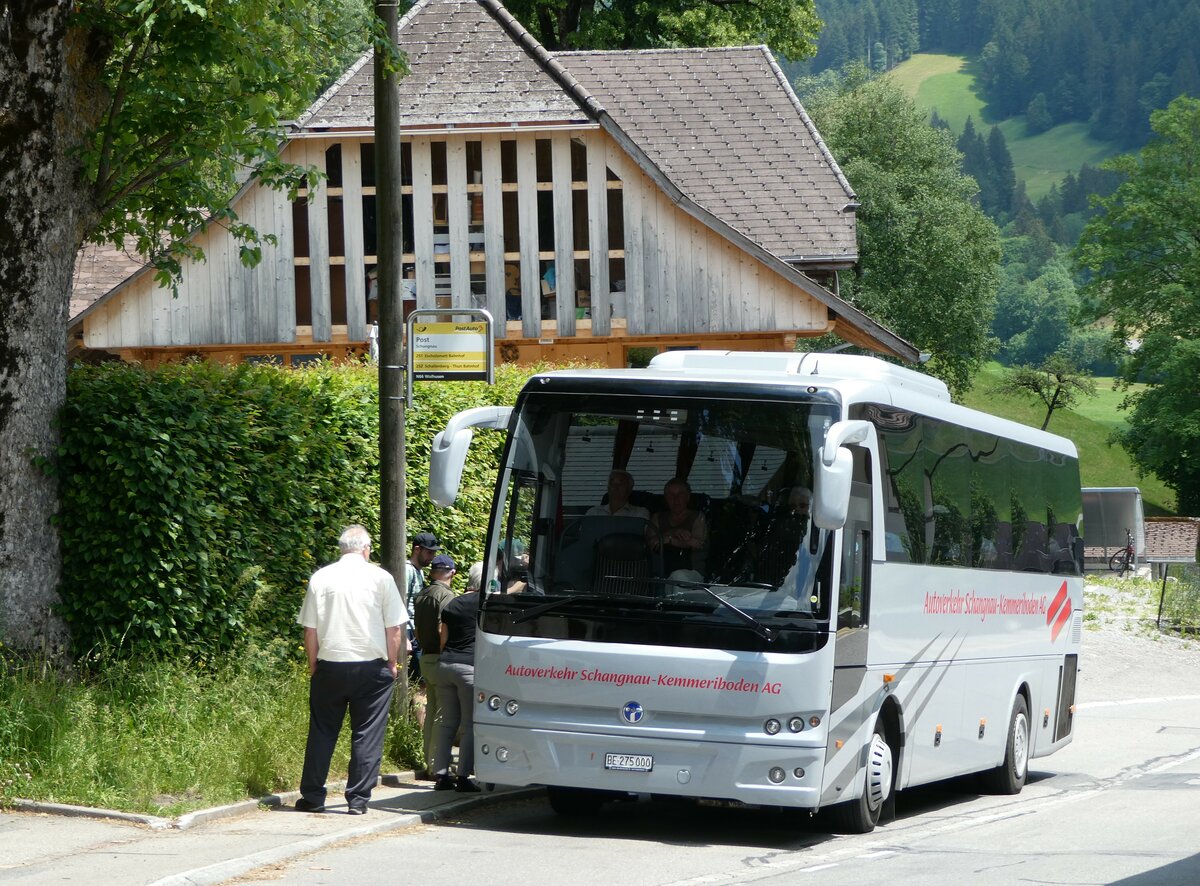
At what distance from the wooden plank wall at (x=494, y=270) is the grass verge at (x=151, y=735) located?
1423 cm

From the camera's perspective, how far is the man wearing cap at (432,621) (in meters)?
13.1

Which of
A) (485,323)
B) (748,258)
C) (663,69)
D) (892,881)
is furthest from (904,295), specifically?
(892,881)

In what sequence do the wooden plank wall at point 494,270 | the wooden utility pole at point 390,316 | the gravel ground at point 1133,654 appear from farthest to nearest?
the gravel ground at point 1133,654 → the wooden plank wall at point 494,270 → the wooden utility pole at point 390,316

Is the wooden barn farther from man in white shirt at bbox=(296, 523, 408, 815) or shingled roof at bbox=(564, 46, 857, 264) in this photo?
man in white shirt at bbox=(296, 523, 408, 815)

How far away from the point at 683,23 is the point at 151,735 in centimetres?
3028

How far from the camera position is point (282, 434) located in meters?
13.7

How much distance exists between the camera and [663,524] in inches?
433

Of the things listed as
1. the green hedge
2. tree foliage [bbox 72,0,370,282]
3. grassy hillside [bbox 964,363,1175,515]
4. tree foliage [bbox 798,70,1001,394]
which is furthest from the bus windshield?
grassy hillside [bbox 964,363,1175,515]

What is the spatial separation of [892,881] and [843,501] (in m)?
2.17

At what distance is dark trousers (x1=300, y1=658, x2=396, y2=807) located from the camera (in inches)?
441

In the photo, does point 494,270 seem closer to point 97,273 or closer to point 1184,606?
point 97,273

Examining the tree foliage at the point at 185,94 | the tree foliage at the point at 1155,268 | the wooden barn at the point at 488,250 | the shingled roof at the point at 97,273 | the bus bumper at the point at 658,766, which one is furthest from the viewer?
the tree foliage at the point at 1155,268

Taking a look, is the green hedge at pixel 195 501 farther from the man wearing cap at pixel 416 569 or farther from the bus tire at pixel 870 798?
the bus tire at pixel 870 798

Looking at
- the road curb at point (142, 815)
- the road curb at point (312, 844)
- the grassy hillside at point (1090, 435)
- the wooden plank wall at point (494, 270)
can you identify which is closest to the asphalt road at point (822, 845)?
the road curb at point (312, 844)
